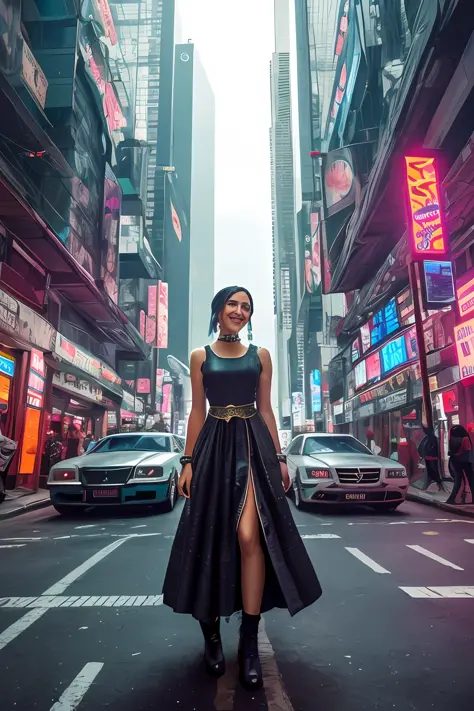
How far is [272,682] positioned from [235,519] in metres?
Result: 0.70

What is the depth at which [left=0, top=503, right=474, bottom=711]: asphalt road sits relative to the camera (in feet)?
6.55

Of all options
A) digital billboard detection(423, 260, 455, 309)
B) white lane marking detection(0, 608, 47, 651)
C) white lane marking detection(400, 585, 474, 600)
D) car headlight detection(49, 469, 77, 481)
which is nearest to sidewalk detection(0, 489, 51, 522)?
car headlight detection(49, 469, 77, 481)

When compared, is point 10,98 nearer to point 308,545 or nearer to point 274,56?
point 308,545

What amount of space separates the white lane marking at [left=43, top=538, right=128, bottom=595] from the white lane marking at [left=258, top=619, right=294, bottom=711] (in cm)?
190

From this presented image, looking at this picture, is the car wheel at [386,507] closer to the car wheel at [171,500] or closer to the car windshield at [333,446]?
the car windshield at [333,446]

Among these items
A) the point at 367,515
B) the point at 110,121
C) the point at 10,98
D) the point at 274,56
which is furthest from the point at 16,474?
the point at 274,56

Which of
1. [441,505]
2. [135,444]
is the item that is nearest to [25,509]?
[135,444]

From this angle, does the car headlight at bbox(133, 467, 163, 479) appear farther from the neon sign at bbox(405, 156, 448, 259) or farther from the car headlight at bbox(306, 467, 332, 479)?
the neon sign at bbox(405, 156, 448, 259)

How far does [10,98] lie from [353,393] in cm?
2545

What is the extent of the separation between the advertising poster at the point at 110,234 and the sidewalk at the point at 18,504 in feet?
50.7

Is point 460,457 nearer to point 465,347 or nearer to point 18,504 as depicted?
point 465,347

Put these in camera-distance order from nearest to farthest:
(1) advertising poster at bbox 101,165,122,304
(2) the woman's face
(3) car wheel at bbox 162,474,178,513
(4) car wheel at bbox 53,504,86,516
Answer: (2) the woman's face, (3) car wheel at bbox 162,474,178,513, (4) car wheel at bbox 53,504,86,516, (1) advertising poster at bbox 101,165,122,304

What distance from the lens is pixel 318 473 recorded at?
326 inches

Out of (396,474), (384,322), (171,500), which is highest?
(384,322)
